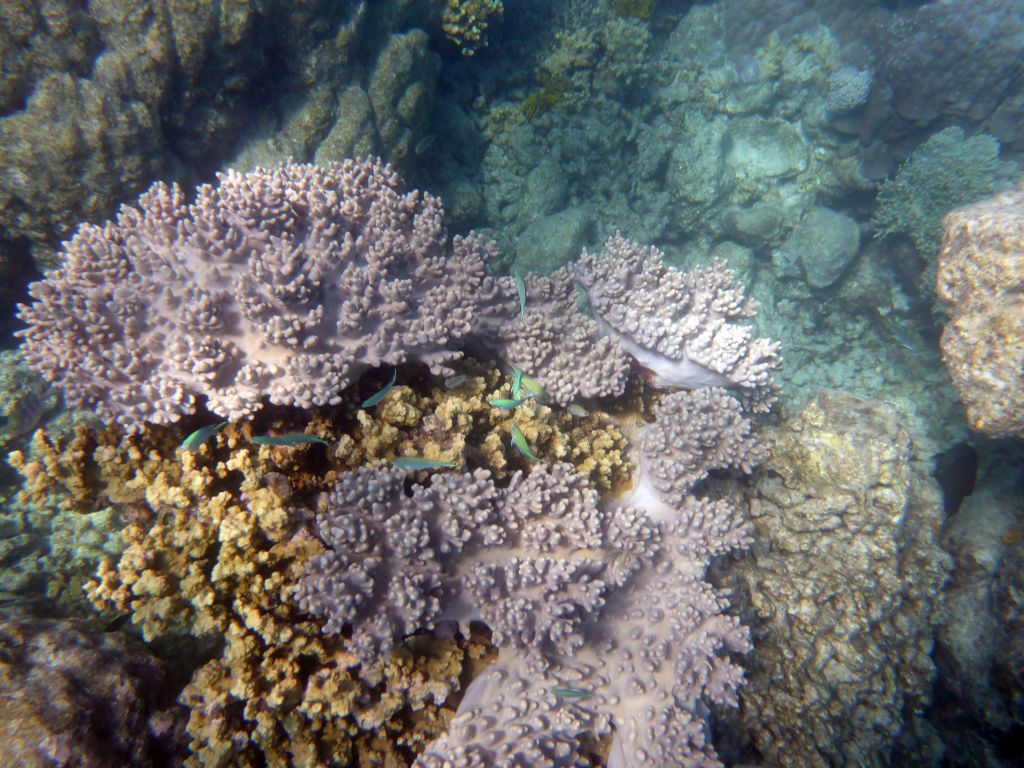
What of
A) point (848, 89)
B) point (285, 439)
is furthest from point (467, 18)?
point (285, 439)

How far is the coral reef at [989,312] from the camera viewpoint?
5.62m

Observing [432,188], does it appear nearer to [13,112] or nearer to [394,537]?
[13,112]

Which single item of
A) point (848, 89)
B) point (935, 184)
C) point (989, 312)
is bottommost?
point (989, 312)

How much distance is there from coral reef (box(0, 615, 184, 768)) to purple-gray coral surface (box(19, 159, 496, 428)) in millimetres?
1174

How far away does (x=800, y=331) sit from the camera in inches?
451

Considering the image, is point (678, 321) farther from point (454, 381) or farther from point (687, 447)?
point (454, 381)

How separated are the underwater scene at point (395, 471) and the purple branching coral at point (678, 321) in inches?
1.3

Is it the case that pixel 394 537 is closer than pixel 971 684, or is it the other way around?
pixel 394 537

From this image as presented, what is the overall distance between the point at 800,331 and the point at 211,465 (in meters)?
11.8

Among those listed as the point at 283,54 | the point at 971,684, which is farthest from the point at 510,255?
the point at 971,684

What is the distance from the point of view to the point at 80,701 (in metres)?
2.50

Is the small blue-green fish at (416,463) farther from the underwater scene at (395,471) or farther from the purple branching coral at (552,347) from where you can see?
the purple branching coral at (552,347)

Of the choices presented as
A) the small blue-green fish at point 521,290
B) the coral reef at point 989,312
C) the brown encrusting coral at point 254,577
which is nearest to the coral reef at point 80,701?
the brown encrusting coral at point 254,577

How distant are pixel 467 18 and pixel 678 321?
758cm
